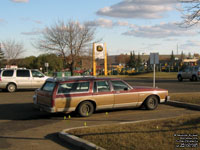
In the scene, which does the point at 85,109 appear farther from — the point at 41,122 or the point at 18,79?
the point at 18,79

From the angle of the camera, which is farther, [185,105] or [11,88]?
[11,88]

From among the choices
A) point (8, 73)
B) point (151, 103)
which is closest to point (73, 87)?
point (151, 103)

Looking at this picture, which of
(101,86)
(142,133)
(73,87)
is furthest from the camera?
(101,86)

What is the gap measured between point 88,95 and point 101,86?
73 cm

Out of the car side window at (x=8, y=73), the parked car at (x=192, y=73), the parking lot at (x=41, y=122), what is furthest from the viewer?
the parked car at (x=192, y=73)

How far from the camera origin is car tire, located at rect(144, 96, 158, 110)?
1159 centimetres

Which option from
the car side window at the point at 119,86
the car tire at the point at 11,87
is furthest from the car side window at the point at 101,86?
the car tire at the point at 11,87

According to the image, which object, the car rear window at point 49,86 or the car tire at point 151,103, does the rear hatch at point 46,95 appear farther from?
the car tire at point 151,103

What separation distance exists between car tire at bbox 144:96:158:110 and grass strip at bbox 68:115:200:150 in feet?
10.8

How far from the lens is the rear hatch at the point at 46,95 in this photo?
9887 mm

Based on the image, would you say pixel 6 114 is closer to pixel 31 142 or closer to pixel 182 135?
pixel 31 142

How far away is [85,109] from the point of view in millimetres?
10453

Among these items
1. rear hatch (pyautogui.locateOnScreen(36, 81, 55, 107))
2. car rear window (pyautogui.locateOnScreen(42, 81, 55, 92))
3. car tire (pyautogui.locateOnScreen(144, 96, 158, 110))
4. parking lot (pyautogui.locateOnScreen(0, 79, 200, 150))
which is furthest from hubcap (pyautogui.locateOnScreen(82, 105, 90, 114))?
car tire (pyautogui.locateOnScreen(144, 96, 158, 110))

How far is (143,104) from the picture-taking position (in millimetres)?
11648
